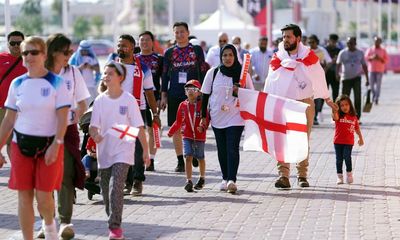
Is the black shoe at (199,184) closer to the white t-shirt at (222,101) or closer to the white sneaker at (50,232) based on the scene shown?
the white t-shirt at (222,101)

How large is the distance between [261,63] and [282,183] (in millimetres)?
9783

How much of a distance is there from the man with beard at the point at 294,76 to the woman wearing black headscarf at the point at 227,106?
0.49 m

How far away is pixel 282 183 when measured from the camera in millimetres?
13562

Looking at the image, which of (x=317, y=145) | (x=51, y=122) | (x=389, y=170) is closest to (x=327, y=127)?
(x=317, y=145)

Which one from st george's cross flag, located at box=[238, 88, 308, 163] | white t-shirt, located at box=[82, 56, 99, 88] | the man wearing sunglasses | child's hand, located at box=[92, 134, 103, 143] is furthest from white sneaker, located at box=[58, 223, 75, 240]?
white t-shirt, located at box=[82, 56, 99, 88]

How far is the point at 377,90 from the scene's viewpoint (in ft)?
111

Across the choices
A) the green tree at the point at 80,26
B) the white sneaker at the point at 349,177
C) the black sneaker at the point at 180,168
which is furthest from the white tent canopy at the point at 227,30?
the green tree at the point at 80,26

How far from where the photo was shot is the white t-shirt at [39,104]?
8828 millimetres

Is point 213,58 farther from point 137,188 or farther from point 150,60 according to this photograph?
point 137,188

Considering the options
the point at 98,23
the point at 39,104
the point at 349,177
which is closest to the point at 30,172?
the point at 39,104

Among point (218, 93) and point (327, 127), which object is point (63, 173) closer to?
point (218, 93)

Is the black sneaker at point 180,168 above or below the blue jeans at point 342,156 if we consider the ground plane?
below

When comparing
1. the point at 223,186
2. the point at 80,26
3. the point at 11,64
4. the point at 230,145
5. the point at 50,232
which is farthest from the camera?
the point at 80,26

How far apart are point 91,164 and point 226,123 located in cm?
166
